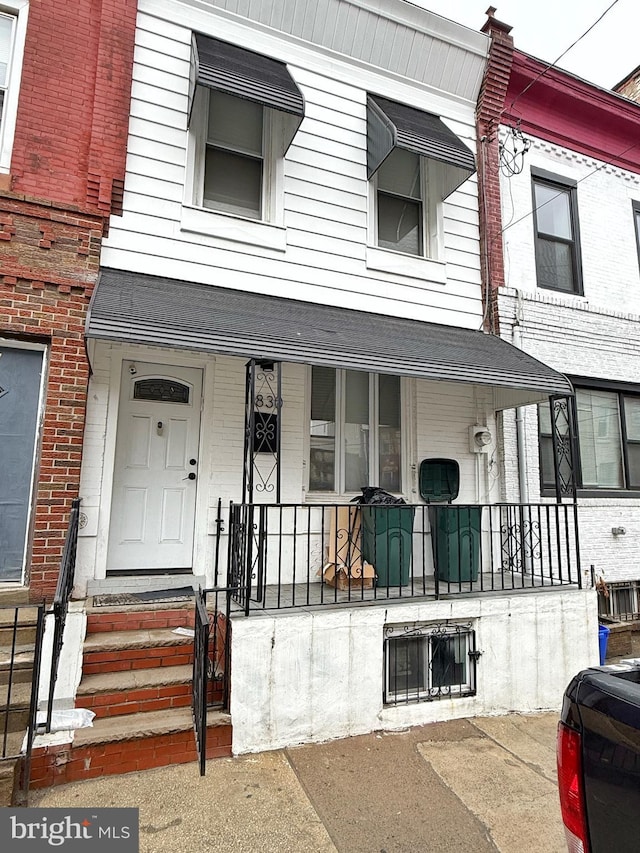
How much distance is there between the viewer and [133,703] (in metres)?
3.64

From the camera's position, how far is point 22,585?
14.1 ft

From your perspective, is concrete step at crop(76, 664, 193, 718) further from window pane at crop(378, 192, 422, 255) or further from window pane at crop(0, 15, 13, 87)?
window pane at crop(0, 15, 13, 87)

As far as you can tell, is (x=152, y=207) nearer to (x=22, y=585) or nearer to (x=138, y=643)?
(x=22, y=585)

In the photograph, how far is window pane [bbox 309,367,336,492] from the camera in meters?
5.89

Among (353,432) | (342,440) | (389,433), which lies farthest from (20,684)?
(389,433)

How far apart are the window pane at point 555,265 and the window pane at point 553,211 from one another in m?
0.16

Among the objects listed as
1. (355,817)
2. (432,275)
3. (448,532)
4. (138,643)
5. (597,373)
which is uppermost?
(432,275)

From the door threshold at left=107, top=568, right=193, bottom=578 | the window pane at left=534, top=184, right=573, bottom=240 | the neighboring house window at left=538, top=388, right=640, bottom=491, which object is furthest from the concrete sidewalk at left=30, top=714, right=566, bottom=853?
the window pane at left=534, top=184, right=573, bottom=240

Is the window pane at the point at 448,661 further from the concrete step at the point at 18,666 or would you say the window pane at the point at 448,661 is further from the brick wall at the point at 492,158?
the brick wall at the point at 492,158

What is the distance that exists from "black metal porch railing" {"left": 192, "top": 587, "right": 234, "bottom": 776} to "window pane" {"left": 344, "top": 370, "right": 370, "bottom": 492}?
2.20 m

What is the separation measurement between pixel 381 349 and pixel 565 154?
16.9 ft

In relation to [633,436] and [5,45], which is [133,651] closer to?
[5,45]

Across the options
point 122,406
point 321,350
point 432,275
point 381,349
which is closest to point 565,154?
point 432,275

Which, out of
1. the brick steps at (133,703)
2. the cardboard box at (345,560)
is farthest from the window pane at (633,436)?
the brick steps at (133,703)
